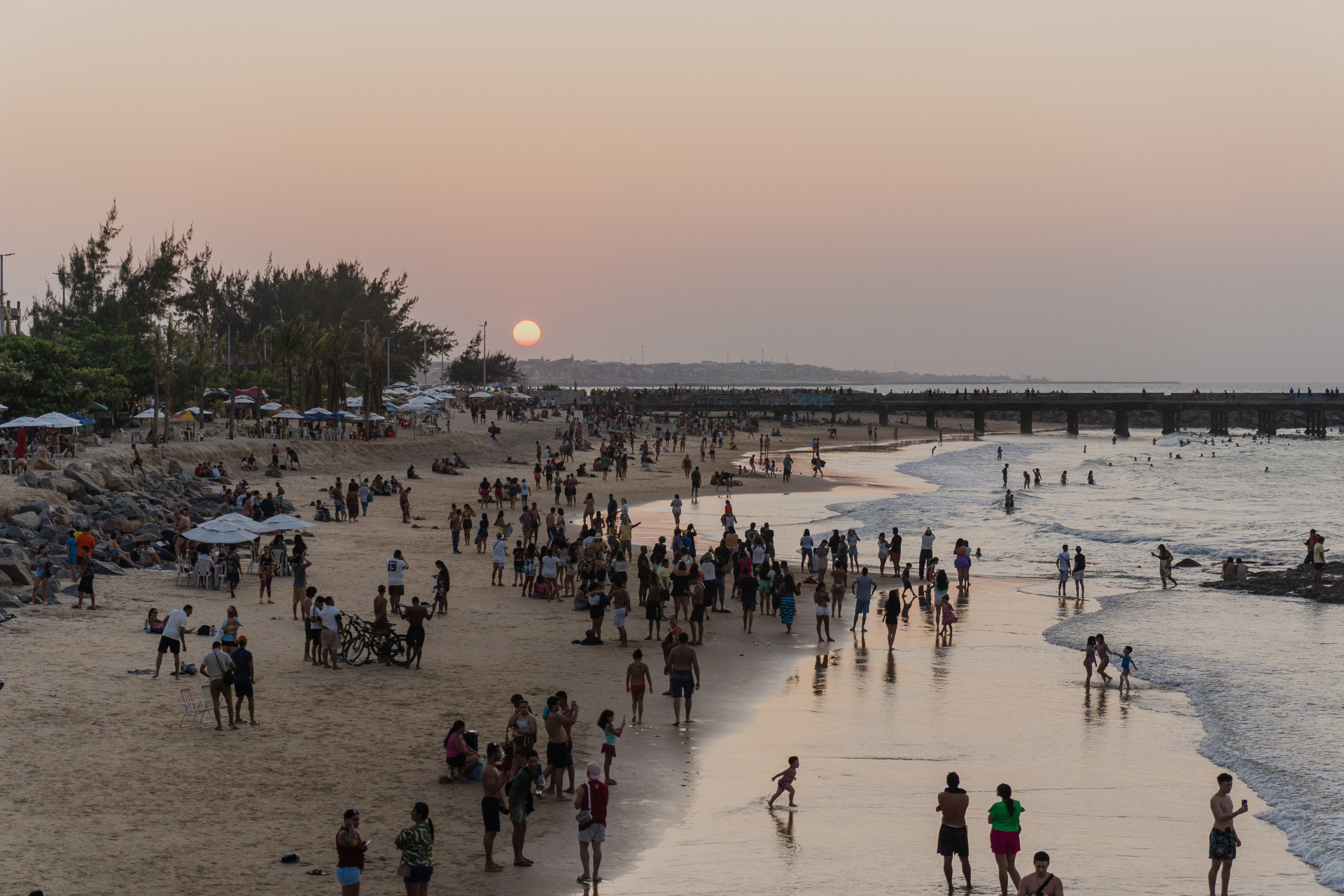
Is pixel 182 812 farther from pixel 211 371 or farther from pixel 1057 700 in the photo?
pixel 211 371

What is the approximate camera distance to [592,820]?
1000 cm

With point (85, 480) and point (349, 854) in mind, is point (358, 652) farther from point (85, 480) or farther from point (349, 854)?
point (85, 480)

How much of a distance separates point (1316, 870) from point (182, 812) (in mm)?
11493

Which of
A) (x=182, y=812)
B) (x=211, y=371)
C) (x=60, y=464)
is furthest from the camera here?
(x=211, y=371)

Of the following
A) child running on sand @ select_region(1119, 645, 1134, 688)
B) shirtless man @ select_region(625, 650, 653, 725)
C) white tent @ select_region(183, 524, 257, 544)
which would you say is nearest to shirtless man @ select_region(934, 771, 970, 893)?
shirtless man @ select_region(625, 650, 653, 725)

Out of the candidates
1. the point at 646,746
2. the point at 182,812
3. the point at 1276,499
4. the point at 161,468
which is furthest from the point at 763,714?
the point at 1276,499

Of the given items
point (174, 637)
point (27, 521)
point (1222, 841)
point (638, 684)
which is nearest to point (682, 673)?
point (638, 684)

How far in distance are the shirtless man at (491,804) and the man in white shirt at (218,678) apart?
4.57m

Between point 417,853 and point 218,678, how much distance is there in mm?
5713

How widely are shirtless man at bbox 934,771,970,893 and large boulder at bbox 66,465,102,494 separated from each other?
2521cm

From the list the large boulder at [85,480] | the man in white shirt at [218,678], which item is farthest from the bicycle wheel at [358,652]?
the large boulder at [85,480]

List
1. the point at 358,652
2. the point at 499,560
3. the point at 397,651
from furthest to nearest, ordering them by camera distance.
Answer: the point at 499,560 < the point at 397,651 < the point at 358,652

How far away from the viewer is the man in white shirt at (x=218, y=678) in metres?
13.4

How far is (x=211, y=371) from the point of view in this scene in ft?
174
